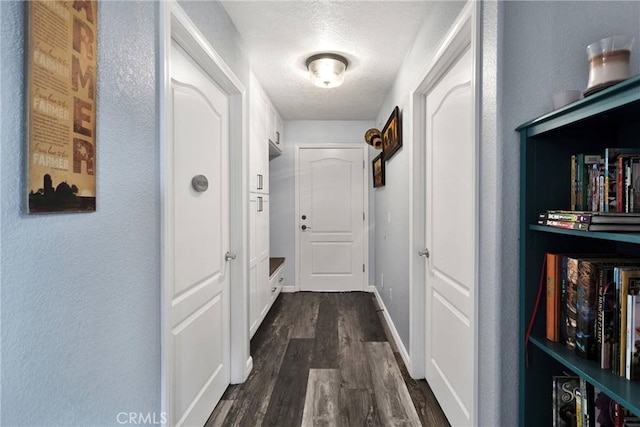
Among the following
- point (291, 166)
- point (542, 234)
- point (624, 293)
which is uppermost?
point (291, 166)

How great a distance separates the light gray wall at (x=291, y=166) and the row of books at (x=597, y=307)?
11.1ft

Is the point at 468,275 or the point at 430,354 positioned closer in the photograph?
the point at 468,275

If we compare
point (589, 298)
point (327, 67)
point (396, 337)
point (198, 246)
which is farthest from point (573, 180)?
point (396, 337)

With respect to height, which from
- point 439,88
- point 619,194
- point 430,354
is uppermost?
point 439,88

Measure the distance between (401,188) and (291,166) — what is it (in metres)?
2.13

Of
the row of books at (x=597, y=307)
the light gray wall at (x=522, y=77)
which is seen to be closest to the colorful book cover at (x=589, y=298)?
the row of books at (x=597, y=307)

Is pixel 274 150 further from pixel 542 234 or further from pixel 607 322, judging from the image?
pixel 607 322

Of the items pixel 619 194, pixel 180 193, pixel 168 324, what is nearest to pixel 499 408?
pixel 619 194

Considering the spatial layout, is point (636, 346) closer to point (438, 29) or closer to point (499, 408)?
point (499, 408)

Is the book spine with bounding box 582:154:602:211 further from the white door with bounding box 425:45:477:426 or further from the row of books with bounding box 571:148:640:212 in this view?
the white door with bounding box 425:45:477:426

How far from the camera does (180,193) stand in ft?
4.94

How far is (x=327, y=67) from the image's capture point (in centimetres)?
250

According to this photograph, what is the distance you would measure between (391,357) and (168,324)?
1809mm

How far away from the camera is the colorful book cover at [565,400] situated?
103cm
